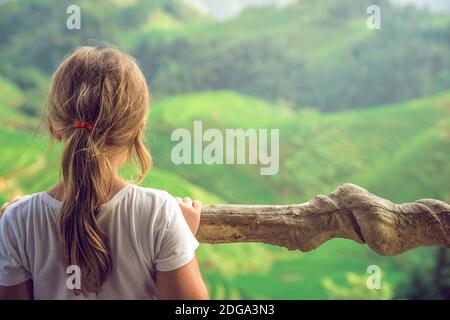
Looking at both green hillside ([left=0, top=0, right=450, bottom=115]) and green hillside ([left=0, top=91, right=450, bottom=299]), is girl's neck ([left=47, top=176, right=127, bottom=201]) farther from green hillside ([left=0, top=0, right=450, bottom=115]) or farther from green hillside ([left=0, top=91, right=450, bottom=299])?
green hillside ([left=0, top=0, right=450, bottom=115])

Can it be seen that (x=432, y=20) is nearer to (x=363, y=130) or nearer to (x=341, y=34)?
(x=341, y=34)

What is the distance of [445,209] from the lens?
1191 millimetres

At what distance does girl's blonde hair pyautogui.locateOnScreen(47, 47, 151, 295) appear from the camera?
0.88 meters

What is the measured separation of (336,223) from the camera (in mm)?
1189

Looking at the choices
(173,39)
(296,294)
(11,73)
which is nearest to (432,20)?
(173,39)

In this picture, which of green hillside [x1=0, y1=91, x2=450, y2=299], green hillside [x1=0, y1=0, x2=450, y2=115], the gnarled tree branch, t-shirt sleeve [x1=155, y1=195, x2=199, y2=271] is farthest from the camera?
green hillside [x1=0, y1=0, x2=450, y2=115]

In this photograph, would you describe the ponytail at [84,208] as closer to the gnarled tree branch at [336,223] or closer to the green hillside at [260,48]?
the gnarled tree branch at [336,223]

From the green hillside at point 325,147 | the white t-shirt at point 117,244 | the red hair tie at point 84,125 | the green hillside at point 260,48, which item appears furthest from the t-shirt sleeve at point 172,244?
the green hillside at point 260,48

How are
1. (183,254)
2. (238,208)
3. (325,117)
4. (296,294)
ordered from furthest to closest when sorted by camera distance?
(325,117) < (296,294) < (238,208) < (183,254)

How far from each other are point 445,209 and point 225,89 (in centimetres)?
315

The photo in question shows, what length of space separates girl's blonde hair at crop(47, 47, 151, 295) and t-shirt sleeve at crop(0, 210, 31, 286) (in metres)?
0.08

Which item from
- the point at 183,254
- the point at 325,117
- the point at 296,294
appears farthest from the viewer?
the point at 325,117

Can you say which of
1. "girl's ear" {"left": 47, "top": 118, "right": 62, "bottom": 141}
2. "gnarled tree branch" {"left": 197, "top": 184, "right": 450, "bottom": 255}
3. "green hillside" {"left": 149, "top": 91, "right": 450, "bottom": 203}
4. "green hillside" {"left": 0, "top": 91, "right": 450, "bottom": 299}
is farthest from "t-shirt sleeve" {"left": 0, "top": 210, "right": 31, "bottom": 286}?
"green hillside" {"left": 149, "top": 91, "right": 450, "bottom": 203}

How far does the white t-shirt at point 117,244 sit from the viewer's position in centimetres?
89
